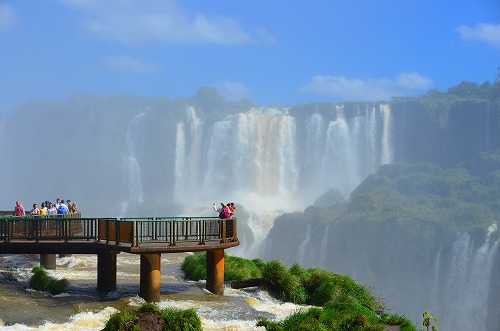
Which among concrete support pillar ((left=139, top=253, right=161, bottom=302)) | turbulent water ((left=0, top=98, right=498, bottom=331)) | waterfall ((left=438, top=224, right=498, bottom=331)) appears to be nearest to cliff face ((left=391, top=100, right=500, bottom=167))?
turbulent water ((left=0, top=98, right=498, bottom=331))

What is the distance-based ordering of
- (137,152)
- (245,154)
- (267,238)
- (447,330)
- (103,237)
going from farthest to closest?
(137,152) → (245,154) → (267,238) → (447,330) → (103,237)

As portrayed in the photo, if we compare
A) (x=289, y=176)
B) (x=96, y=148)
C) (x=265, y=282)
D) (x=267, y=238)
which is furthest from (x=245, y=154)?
(x=265, y=282)

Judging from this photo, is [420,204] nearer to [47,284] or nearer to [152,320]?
[47,284]

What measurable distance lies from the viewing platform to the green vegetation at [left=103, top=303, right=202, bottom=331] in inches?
192

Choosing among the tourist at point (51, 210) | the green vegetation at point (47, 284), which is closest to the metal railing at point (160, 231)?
the green vegetation at point (47, 284)

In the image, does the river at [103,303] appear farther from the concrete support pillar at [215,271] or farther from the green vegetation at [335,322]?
the green vegetation at [335,322]

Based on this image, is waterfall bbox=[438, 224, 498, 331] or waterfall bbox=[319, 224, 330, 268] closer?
waterfall bbox=[438, 224, 498, 331]

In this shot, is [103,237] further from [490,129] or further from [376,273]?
[490,129]

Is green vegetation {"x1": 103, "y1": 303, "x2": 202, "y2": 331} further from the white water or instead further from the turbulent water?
the white water

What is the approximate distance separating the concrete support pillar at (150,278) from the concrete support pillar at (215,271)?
8.91 ft

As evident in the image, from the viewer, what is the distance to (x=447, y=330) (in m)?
78.2

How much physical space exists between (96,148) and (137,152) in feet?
51.6

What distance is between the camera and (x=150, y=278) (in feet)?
76.9

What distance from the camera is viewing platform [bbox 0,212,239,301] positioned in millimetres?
23594
